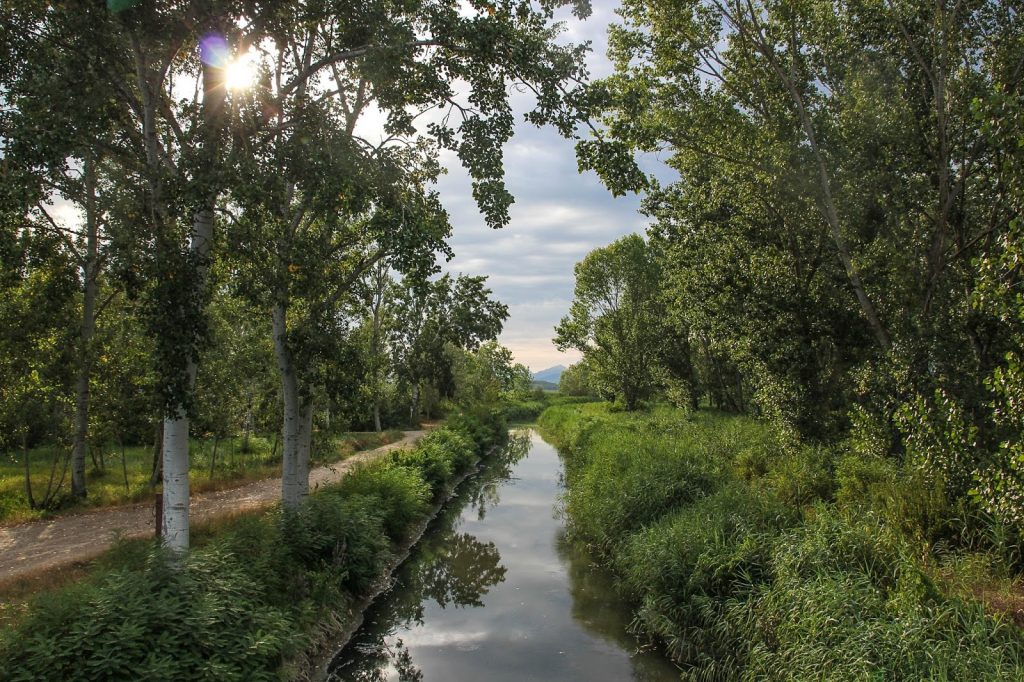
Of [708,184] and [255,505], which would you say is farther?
[708,184]

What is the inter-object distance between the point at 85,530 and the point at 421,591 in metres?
8.36

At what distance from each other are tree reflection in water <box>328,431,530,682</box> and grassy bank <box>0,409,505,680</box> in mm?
770

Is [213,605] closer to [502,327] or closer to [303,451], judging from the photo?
[303,451]

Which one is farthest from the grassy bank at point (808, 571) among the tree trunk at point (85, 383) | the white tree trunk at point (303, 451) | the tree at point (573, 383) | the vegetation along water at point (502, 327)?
the tree at point (573, 383)

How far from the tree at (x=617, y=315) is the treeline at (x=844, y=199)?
2484 cm

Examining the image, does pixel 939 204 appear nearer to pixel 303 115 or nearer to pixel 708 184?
pixel 708 184

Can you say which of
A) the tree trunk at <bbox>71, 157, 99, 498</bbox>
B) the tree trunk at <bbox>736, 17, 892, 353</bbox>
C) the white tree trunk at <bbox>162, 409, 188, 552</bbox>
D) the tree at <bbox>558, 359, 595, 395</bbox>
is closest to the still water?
the white tree trunk at <bbox>162, 409, 188, 552</bbox>

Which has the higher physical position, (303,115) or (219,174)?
(303,115)

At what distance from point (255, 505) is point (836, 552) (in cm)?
1433

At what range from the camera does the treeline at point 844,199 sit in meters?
11.1

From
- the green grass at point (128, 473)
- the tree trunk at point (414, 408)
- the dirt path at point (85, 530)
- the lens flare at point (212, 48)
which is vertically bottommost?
the dirt path at point (85, 530)

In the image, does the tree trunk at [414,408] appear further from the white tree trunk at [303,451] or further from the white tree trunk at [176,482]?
the white tree trunk at [176,482]

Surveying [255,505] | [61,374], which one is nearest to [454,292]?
[255,505]

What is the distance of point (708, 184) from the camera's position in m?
17.5
